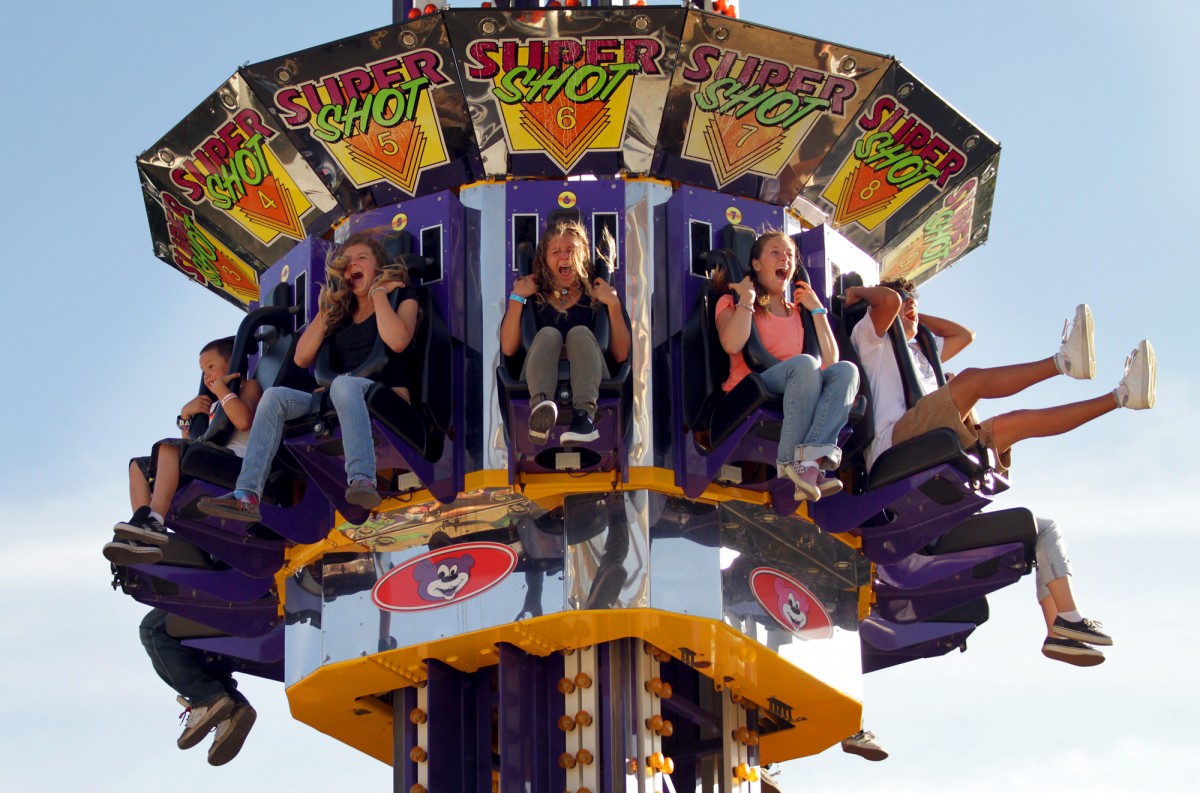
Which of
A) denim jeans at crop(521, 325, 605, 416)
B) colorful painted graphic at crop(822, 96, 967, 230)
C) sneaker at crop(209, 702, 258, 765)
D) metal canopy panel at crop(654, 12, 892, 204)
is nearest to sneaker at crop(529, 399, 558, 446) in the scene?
denim jeans at crop(521, 325, 605, 416)

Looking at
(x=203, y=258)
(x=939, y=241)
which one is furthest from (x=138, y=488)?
(x=939, y=241)

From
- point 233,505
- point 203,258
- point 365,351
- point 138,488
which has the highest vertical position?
point 203,258

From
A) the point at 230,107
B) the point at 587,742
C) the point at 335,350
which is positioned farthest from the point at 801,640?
the point at 230,107

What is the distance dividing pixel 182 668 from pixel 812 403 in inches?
315

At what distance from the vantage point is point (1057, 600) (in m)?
22.7

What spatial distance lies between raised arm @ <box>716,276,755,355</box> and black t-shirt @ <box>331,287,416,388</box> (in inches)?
111

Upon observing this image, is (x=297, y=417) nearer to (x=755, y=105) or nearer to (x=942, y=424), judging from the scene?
(x=755, y=105)

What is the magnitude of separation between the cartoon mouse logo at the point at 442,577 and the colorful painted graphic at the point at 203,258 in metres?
4.64

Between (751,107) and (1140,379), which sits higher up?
(751,107)

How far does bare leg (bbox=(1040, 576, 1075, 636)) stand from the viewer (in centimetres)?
2262

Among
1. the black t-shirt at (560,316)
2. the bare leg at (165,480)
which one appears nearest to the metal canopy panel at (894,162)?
the black t-shirt at (560,316)

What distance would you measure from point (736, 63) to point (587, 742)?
21.2 feet

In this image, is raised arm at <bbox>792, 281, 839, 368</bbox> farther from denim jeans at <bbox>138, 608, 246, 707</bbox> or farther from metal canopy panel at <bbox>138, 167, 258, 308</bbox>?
denim jeans at <bbox>138, 608, 246, 707</bbox>

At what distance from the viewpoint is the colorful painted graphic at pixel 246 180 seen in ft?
77.6
